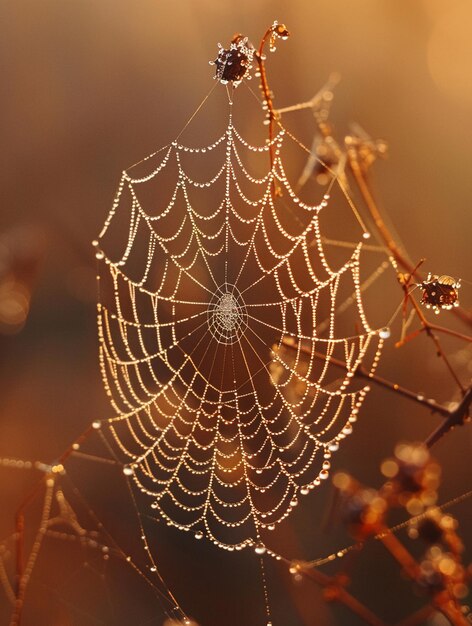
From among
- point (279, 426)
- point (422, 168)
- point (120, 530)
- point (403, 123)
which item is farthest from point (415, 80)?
point (120, 530)

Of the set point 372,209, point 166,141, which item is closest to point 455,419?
point 372,209

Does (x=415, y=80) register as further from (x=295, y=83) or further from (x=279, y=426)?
(x=279, y=426)

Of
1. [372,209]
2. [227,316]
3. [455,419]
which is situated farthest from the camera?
[227,316]

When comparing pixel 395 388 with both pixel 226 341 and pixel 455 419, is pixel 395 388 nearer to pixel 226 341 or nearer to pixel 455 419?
pixel 455 419

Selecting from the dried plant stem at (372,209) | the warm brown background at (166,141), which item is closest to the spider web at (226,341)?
the warm brown background at (166,141)

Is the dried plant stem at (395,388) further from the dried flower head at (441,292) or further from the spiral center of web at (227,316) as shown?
the spiral center of web at (227,316)

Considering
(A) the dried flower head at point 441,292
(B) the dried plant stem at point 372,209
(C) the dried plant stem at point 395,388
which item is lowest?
(C) the dried plant stem at point 395,388

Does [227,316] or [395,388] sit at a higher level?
[227,316]
